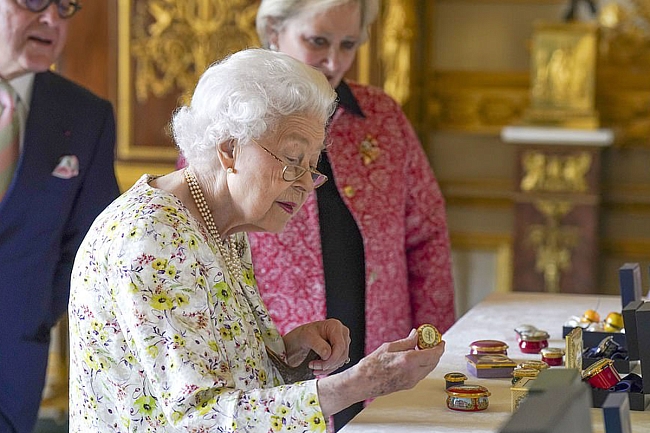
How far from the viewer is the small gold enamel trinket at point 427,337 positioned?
1.76m

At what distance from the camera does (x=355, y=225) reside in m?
2.69

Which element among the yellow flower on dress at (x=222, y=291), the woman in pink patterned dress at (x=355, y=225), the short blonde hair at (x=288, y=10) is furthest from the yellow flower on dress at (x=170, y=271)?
the short blonde hair at (x=288, y=10)

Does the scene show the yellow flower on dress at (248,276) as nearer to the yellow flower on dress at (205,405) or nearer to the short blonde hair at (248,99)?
the short blonde hair at (248,99)

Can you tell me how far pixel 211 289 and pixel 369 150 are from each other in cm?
104

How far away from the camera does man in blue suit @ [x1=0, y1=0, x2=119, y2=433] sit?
2576mm

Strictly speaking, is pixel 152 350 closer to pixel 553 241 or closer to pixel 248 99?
pixel 248 99

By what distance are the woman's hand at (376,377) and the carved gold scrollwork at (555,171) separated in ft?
11.3

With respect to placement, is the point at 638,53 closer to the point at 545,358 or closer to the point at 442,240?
the point at 442,240

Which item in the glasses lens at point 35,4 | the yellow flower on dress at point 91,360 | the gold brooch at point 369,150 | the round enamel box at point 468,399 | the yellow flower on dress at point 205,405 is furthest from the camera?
the gold brooch at point 369,150

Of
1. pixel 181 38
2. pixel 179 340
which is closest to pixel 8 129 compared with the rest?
pixel 179 340

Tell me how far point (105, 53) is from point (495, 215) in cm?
199

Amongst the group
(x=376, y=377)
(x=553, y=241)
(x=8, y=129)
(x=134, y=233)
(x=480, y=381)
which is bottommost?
(x=553, y=241)

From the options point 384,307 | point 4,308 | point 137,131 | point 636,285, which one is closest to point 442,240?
point 384,307

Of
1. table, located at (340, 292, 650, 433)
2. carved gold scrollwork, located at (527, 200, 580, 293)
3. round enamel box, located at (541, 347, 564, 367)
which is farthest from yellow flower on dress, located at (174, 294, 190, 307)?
carved gold scrollwork, located at (527, 200, 580, 293)
